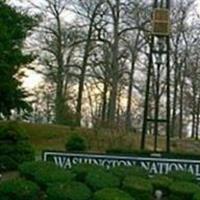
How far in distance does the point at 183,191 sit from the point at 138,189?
73cm

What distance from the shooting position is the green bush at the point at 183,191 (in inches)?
378

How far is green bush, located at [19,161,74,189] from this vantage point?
9281 mm

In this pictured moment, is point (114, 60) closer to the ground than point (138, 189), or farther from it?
farther from it

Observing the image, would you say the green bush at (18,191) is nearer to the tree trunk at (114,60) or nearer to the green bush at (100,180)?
the green bush at (100,180)

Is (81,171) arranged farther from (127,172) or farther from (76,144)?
(76,144)

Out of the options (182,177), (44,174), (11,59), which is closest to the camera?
(44,174)

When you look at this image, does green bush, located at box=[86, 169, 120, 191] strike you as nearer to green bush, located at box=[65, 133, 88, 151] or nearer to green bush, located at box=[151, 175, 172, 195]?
green bush, located at box=[151, 175, 172, 195]

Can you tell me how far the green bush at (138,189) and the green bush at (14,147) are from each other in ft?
23.4

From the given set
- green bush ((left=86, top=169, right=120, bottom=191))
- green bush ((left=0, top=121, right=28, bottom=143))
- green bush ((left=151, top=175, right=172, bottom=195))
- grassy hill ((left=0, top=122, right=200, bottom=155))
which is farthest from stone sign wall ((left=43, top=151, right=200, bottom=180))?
grassy hill ((left=0, top=122, right=200, bottom=155))

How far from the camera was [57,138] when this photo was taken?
115ft

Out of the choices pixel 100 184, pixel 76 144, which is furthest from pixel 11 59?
pixel 100 184

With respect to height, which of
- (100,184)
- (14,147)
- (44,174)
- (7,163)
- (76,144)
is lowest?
(100,184)

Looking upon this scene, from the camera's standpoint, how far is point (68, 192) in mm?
8625

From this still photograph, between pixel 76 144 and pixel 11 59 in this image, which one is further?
pixel 11 59
